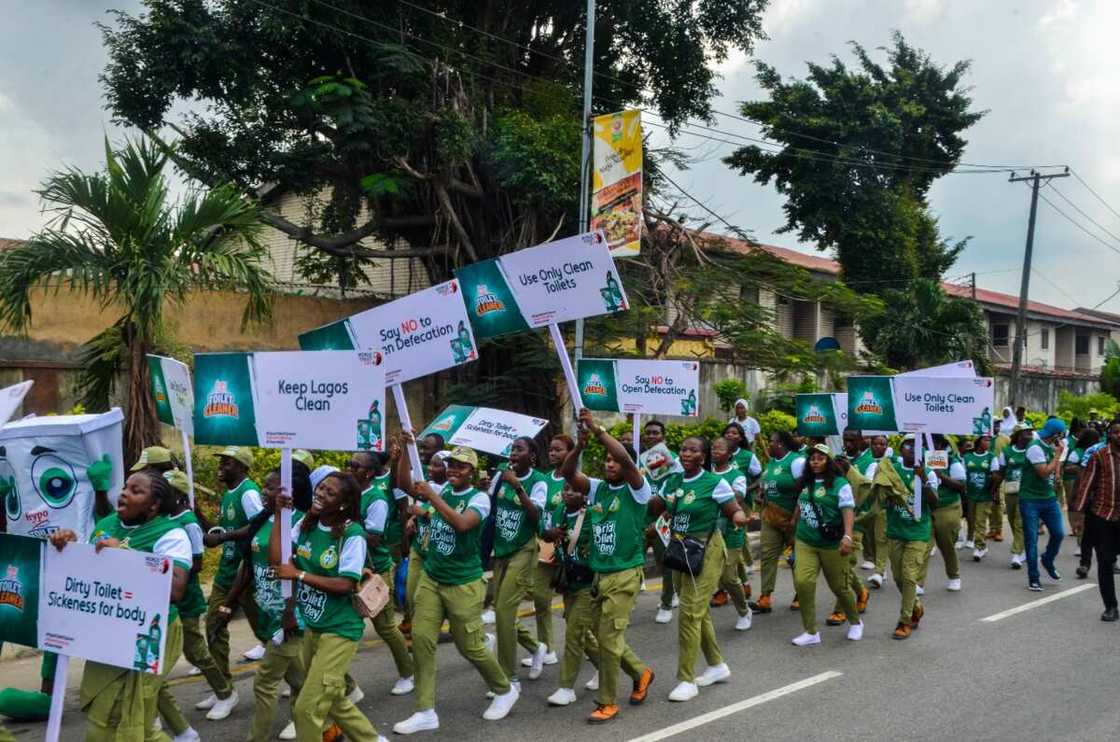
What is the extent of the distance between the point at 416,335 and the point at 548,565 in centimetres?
209

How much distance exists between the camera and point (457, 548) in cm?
688

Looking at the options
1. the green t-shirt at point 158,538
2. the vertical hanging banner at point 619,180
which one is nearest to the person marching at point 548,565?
the green t-shirt at point 158,538

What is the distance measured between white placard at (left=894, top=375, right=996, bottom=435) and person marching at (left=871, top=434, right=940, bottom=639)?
0.40m

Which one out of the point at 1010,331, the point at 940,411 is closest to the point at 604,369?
the point at 940,411

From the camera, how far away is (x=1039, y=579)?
1195cm

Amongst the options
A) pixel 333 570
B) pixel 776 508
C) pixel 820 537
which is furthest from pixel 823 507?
pixel 333 570

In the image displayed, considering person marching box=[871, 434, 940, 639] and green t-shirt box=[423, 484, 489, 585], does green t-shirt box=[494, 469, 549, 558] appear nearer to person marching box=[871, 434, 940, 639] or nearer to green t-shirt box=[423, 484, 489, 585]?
green t-shirt box=[423, 484, 489, 585]

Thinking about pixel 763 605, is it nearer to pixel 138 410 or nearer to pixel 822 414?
pixel 822 414

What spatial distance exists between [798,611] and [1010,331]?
1577 inches

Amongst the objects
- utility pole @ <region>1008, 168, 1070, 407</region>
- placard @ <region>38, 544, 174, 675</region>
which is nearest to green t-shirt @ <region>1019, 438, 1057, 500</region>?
placard @ <region>38, 544, 174, 675</region>

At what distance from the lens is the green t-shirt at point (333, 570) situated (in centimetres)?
574

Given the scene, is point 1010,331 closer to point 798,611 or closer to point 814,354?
point 814,354

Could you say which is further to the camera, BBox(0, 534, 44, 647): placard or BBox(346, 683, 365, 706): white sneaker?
BBox(346, 683, 365, 706): white sneaker

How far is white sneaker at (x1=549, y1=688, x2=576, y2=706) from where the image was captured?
7.29 metres
